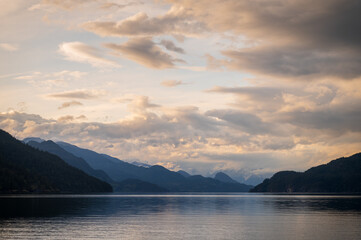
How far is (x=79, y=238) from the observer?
74.0 metres

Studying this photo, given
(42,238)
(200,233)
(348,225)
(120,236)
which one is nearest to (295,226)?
(348,225)

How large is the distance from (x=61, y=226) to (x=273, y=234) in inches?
1957

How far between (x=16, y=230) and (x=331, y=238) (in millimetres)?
65505

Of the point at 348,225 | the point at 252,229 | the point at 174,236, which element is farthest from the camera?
the point at 348,225

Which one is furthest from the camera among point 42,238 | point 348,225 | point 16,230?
point 348,225

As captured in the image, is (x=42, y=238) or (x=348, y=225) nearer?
(x=42, y=238)

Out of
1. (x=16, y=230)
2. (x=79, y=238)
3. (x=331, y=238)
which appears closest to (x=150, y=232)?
(x=79, y=238)

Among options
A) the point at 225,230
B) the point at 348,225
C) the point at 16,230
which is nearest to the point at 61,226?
the point at 16,230

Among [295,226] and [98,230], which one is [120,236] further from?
[295,226]

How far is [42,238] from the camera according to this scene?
73312 millimetres

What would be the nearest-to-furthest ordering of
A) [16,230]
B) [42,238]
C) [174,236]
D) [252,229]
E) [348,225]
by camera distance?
[42,238], [174,236], [16,230], [252,229], [348,225]

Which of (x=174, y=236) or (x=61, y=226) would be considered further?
(x=61, y=226)

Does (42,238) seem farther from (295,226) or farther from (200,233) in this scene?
(295,226)

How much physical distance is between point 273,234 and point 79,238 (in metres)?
39.8
